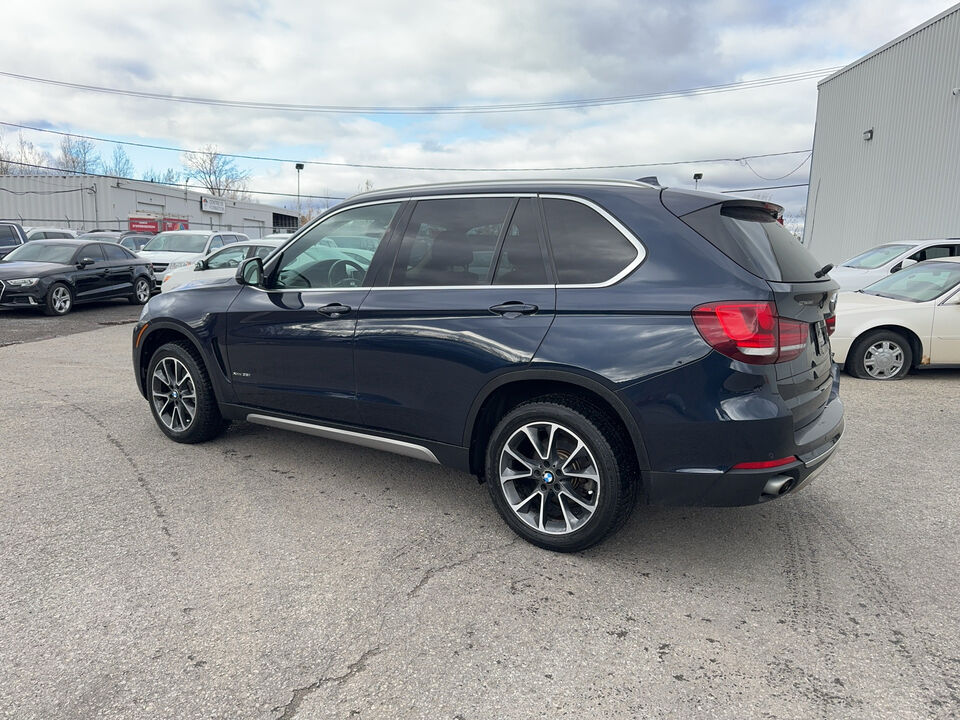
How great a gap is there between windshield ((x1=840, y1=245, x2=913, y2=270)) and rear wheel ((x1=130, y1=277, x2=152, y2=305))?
14.5 m

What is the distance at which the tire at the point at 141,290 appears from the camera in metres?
15.2

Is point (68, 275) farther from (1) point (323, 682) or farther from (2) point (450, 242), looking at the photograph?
(1) point (323, 682)

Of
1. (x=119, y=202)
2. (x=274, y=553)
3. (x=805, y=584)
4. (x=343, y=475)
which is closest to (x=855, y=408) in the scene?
(x=805, y=584)

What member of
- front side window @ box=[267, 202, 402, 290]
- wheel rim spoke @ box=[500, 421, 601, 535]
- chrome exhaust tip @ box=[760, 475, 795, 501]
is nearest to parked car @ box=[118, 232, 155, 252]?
front side window @ box=[267, 202, 402, 290]

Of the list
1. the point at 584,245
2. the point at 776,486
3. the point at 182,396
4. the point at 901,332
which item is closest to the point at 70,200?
the point at 182,396

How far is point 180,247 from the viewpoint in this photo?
17.5 m

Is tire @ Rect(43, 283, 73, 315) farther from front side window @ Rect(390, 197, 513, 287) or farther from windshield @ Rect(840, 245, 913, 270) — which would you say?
windshield @ Rect(840, 245, 913, 270)

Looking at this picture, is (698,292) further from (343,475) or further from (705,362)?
(343,475)

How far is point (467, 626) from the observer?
9.23 ft

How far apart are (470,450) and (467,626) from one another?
1.02m

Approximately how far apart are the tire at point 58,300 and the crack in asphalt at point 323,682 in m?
13.1

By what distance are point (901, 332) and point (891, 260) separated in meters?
4.68

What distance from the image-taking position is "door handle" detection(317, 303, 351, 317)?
402 centimetres

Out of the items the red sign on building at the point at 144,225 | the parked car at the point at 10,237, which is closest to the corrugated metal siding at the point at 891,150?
the parked car at the point at 10,237
